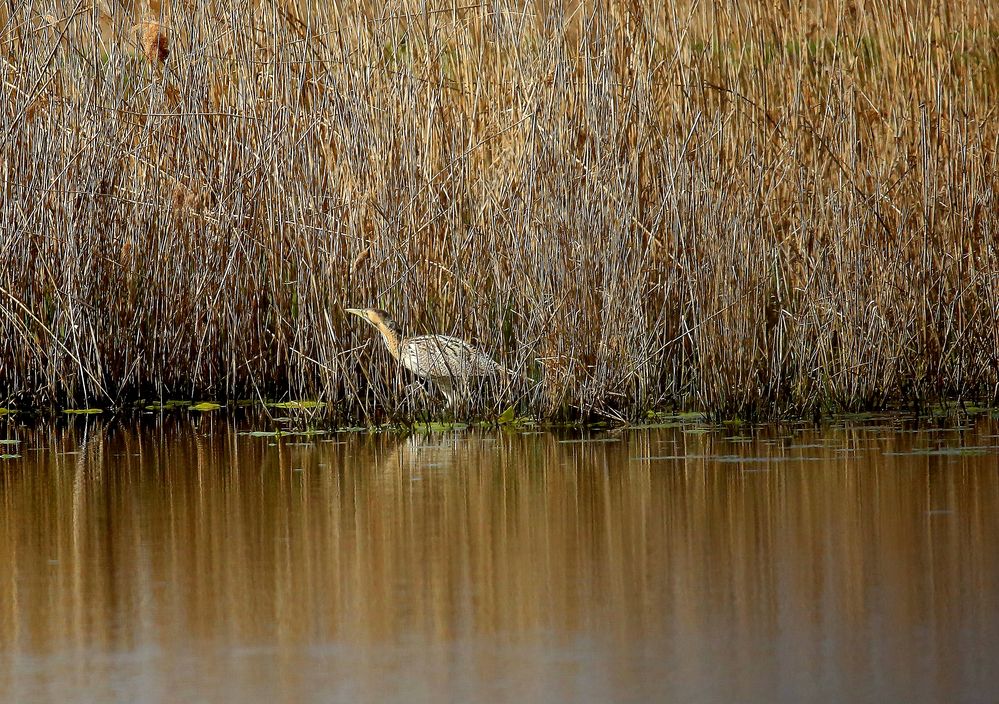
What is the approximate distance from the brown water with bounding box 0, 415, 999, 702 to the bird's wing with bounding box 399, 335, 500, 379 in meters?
0.41

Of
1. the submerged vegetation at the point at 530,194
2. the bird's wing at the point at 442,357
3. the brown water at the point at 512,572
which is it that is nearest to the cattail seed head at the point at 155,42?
the submerged vegetation at the point at 530,194

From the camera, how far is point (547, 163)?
5.83 meters

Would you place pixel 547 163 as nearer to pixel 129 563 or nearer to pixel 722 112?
pixel 722 112

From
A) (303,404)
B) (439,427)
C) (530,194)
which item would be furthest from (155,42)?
(439,427)

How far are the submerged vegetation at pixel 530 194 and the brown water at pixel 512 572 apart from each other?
1.89 feet

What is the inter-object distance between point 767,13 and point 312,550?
11.2ft

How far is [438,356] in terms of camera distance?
5.77 meters

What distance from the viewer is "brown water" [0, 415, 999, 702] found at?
2615 millimetres

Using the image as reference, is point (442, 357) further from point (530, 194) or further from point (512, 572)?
point (512, 572)

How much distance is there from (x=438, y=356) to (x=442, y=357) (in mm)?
28

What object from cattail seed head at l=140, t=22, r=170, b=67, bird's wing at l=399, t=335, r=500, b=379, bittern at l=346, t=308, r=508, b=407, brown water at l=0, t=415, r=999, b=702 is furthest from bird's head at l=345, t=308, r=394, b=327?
cattail seed head at l=140, t=22, r=170, b=67

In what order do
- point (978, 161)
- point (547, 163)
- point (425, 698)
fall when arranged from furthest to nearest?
point (978, 161), point (547, 163), point (425, 698)

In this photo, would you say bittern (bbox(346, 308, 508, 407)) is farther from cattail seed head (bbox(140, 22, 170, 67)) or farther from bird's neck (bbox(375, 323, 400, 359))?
cattail seed head (bbox(140, 22, 170, 67))

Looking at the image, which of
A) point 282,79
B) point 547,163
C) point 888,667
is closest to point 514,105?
point 547,163
